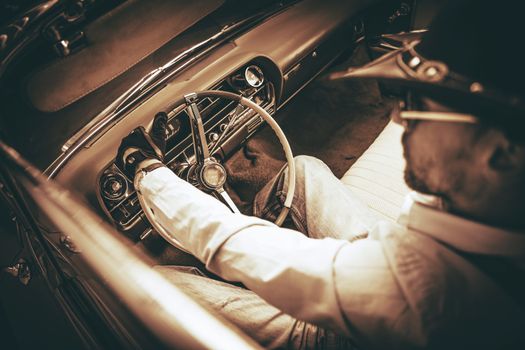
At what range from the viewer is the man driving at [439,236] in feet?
2.35

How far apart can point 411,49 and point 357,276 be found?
2.39 ft

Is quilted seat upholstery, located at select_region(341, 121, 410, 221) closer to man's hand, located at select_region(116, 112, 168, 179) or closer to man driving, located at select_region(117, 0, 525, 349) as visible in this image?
man driving, located at select_region(117, 0, 525, 349)

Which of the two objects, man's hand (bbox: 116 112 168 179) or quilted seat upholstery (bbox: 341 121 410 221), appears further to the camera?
quilted seat upholstery (bbox: 341 121 410 221)

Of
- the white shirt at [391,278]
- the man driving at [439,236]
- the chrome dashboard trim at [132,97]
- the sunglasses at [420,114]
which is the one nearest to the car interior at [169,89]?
the chrome dashboard trim at [132,97]

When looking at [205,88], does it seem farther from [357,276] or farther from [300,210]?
[357,276]

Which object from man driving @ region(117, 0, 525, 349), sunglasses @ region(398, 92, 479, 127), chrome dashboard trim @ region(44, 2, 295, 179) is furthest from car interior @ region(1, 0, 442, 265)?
man driving @ region(117, 0, 525, 349)

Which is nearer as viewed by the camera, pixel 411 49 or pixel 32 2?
pixel 411 49

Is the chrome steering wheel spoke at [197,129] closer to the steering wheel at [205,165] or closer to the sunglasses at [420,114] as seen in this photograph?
the steering wheel at [205,165]

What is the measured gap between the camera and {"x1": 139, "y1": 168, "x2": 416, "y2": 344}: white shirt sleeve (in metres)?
0.81

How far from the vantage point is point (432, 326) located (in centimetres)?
71

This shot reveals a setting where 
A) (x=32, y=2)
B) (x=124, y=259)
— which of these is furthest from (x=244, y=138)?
(x=124, y=259)

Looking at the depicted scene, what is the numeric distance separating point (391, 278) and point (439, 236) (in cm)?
19

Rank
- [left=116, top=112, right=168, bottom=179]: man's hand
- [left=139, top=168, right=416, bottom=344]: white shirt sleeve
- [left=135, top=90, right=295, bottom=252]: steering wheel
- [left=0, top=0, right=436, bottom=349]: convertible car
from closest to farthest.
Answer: [left=0, top=0, right=436, bottom=349]: convertible car < [left=139, top=168, right=416, bottom=344]: white shirt sleeve < [left=116, top=112, right=168, bottom=179]: man's hand < [left=135, top=90, right=295, bottom=252]: steering wheel

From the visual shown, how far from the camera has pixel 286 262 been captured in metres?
0.89
